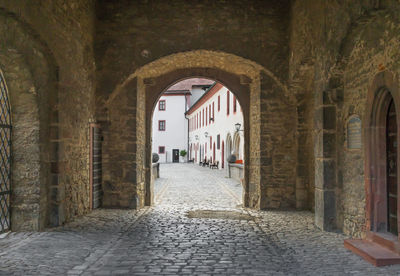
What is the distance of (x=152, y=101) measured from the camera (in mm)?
9930

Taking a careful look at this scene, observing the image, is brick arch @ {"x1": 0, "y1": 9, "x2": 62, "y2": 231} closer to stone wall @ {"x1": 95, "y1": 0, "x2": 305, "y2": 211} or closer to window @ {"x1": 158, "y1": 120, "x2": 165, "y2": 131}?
stone wall @ {"x1": 95, "y1": 0, "x2": 305, "y2": 211}

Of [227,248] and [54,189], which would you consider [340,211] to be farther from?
[54,189]

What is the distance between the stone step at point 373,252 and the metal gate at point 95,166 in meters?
5.23

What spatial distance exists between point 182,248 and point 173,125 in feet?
131

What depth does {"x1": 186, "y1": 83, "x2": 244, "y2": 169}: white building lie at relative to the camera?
2211 centimetres

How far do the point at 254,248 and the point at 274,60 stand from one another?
14.9 ft

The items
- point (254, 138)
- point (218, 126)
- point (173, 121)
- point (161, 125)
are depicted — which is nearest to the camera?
point (254, 138)

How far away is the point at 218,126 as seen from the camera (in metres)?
27.4

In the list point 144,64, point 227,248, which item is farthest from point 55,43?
point 227,248

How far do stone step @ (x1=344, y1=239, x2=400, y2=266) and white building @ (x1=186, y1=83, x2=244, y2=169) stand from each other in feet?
49.7

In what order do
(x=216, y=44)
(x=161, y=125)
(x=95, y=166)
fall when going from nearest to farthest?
(x=216, y=44) → (x=95, y=166) → (x=161, y=125)

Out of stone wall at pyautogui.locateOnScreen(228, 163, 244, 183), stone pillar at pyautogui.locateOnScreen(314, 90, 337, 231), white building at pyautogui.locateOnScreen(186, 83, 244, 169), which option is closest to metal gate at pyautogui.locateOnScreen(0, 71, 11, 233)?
stone pillar at pyautogui.locateOnScreen(314, 90, 337, 231)

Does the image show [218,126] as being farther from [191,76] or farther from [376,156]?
[376,156]

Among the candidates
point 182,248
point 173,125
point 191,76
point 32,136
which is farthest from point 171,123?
point 182,248
